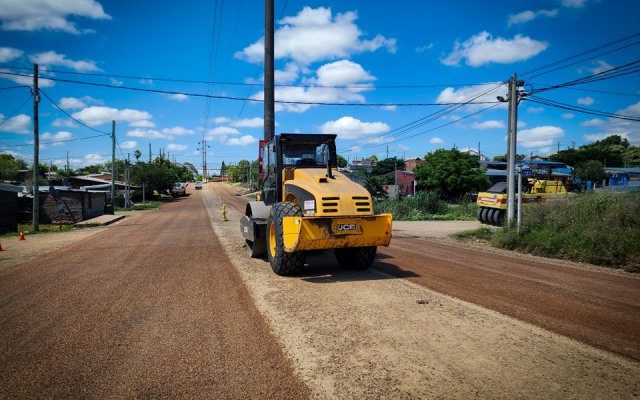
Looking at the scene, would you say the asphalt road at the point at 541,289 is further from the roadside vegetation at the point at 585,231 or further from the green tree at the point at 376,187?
the green tree at the point at 376,187

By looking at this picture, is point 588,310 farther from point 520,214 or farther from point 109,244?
point 109,244

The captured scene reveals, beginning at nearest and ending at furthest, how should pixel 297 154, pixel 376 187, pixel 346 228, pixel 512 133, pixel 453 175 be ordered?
pixel 346 228
pixel 297 154
pixel 512 133
pixel 376 187
pixel 453 175

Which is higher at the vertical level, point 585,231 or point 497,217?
point 585,231

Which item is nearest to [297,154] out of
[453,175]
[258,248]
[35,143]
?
[258,248]

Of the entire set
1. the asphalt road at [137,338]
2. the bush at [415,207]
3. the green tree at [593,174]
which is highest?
the green tree at [593,174]

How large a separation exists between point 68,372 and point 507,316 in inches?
199

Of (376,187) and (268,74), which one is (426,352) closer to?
(268,74)

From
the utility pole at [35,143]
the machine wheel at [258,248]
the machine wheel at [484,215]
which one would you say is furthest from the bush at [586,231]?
the utility pole at [35,143]

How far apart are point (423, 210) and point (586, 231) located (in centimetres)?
1574

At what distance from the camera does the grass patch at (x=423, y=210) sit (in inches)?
973

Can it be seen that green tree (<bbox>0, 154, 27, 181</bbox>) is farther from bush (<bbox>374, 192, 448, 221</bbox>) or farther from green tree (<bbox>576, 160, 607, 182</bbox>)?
green tree (<bbox>576, 160, 607, 182</bbox>)

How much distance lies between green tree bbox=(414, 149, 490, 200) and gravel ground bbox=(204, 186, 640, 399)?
3543 centimetres

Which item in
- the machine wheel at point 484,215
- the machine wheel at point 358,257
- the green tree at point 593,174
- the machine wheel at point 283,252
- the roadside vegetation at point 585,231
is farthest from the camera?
the green tree at point 593,174

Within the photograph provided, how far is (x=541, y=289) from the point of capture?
6.59 metres
